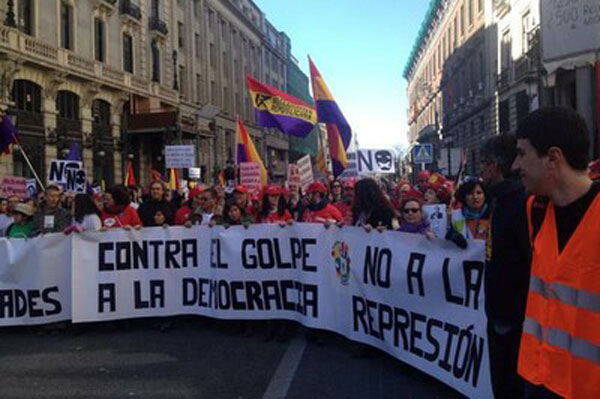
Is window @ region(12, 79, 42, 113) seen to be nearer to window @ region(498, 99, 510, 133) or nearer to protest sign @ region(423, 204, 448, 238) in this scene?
protest sign @ region(423, 204, 448, 238)

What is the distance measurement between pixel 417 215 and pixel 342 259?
0.87m

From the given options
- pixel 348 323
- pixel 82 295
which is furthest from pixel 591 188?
pixel 82 295

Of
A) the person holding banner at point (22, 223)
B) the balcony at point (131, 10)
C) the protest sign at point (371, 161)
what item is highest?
the balcony at point (131, 10)

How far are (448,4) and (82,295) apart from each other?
5227 cm

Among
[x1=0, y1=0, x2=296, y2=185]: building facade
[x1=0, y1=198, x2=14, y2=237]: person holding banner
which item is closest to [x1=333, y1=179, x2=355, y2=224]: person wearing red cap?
[x1=0, y1=198, x2=14, y2=237]: person holding banner

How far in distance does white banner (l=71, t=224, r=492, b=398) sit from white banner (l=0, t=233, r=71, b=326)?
0.21 meters

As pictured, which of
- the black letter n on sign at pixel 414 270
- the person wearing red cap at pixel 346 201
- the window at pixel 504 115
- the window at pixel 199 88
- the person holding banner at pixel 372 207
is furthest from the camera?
the window at pixel 199 88

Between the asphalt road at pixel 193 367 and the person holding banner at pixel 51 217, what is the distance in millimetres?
1328

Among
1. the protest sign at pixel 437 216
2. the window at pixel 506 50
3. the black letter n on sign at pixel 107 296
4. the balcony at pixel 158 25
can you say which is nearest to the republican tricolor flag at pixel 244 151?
the protest sign at pixel 437 216

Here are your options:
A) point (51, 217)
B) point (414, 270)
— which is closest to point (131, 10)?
point (51, 217)

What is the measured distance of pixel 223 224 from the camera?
7199 mm

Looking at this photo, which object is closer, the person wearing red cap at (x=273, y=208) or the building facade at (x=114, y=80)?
the person wearing red cap at (x=273, y=208)

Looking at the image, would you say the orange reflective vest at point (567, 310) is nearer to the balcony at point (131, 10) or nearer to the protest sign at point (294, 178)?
the protest sign at point (294, 178)

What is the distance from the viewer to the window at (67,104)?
2874 cm
